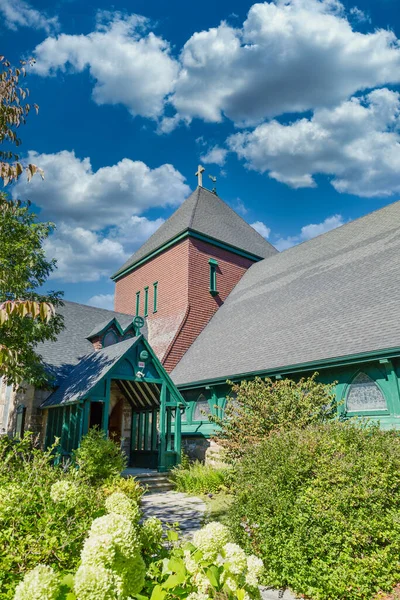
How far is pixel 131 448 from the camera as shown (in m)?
17.3

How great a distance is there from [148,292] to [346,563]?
21.6 meters

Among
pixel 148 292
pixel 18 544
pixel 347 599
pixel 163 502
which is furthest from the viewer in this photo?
pixel 148 292

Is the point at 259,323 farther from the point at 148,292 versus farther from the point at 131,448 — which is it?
the point at 148,292

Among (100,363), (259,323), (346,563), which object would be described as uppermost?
(259,323)

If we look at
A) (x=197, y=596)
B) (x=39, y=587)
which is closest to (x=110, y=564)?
(x=39, y=587)

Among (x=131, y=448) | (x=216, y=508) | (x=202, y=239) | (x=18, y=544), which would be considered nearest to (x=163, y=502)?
(x=216, y=508)

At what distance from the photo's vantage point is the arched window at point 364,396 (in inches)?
457

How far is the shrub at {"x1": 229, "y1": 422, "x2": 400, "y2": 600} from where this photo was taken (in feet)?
16.3

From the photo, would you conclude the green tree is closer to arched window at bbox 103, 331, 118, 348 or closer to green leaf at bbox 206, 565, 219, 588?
arched window at bbox 103, 331, 118, 348

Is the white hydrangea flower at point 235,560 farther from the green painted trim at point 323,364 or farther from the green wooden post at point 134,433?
the green wooden post at point 134,433

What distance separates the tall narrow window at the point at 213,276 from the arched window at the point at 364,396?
1197 cm

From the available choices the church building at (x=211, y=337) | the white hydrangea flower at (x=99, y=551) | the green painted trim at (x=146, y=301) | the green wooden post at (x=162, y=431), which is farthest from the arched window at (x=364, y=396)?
the green painted trim at (x=146, y=301)

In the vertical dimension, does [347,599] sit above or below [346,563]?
below

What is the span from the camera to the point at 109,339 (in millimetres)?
19297
